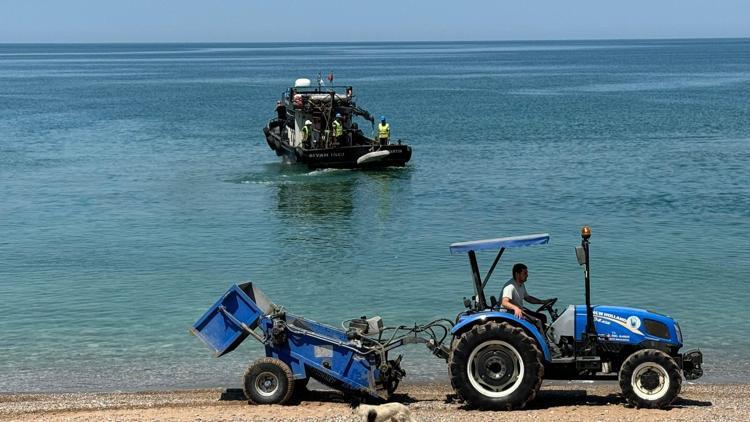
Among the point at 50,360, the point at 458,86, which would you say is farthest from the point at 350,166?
the point at 458,86

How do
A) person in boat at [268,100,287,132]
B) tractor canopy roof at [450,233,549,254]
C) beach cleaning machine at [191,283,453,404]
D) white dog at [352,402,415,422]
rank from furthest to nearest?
person in boat at [268,100,287,132], beach cleaning machine at [191,283,453,404], tractor canopy roof at [450,233,549,254], white dog at [352,402,415,422]

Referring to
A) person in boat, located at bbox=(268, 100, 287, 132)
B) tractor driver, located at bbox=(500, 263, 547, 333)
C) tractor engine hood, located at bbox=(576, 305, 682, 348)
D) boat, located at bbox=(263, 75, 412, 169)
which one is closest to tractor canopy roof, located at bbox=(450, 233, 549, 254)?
tractor driver, located at bbox=(500, 263, 547, 333)

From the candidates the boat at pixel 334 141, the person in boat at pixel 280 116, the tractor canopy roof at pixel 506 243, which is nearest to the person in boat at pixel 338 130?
the boat at pixel 334 141

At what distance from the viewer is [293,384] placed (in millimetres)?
12289

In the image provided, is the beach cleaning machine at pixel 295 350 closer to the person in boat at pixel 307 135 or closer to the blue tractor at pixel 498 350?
the blue tractor at pixel 498 350

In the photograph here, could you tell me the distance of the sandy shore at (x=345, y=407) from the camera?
38.4ft

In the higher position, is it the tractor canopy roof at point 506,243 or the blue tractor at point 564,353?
the tractor canopy roof at point 506,243

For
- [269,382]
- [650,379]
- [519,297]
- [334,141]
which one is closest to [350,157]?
[334,141]

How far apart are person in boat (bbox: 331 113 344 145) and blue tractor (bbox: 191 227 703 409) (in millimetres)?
27436

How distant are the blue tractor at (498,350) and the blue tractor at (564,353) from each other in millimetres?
10

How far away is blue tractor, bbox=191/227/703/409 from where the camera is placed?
11531 millimetres

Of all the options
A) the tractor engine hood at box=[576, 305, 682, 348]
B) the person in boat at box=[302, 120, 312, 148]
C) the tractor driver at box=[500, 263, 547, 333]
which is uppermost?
the tractor driver at box=[500, 263, 547, 333]

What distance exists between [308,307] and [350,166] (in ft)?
64.6

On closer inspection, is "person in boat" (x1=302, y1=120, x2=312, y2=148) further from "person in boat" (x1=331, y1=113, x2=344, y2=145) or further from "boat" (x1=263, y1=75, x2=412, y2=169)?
"person in boat" (x1=331, y1=113, x2=344, y2=145)
